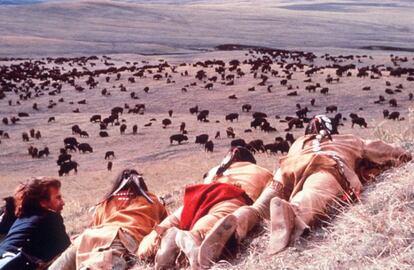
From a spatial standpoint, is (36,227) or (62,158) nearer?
(36,227)

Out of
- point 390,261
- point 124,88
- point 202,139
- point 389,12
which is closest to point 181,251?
point 390,261

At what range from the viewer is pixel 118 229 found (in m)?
5.78

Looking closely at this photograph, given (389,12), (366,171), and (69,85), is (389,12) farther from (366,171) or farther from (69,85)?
(366,171)

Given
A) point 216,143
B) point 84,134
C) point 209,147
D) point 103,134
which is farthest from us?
point 84,134

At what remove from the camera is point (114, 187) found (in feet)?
21.2

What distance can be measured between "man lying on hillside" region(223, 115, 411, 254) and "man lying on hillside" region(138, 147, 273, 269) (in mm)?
271

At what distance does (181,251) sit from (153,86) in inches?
1239

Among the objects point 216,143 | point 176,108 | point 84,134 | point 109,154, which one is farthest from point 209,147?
point 176,108

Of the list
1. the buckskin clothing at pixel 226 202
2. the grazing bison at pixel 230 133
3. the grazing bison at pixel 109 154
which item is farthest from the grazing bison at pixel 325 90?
the buckskin clothing at pixel 226 202

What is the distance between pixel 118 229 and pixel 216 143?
16.6 meters

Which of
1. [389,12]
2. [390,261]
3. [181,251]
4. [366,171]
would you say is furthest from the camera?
[389,12]

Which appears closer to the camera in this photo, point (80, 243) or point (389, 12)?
point (80, 243)

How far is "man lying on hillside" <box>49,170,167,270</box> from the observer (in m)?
5.60

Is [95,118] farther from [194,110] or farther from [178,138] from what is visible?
[178,138]
